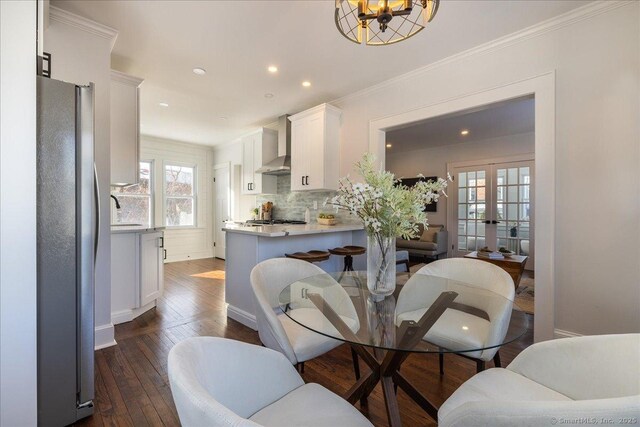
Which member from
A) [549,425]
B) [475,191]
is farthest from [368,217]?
[475,191]

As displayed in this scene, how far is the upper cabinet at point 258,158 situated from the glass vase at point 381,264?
13.2ft

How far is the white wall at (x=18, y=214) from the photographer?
1.21m

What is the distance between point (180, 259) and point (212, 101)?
12.3 feet

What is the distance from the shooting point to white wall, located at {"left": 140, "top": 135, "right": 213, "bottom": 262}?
5977mm

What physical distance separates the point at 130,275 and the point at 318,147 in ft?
8.70

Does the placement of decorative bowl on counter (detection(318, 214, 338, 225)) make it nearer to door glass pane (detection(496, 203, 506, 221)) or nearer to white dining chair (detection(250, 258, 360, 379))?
white dining chair (detection(250, 258, 360, 379))

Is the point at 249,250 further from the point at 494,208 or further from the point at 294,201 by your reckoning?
the point at 494,208

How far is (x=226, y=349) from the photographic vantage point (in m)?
0.88

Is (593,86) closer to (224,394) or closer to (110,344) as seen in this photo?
(224,394)

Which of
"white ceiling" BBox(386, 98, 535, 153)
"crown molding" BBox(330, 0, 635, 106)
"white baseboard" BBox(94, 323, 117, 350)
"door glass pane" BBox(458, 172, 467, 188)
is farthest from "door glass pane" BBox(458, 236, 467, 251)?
"white baseboard" BBox(94, 323, 117, 350)

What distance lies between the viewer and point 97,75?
7.73 ft

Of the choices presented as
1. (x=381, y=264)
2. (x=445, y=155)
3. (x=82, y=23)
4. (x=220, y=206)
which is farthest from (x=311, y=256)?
(x=445, y=155)

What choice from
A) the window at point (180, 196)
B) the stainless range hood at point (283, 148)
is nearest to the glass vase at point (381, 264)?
the stainless range hood at point (283, 148)

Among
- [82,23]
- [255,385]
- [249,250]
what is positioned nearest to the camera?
[255,385]
